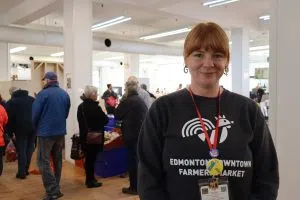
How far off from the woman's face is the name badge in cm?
33

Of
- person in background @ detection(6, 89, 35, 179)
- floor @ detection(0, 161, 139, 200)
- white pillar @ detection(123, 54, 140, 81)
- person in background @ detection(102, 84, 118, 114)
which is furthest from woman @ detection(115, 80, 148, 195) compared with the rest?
white pillar @ detection(123, 54, 140, 81)

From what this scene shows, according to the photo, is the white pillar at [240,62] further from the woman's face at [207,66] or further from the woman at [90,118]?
the woman's face at [207,66]

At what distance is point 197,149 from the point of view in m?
1.14

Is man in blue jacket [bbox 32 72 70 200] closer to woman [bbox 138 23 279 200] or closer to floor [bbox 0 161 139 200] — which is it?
floor [bbox 0 161 139 200]

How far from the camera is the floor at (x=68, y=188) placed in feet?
13.7

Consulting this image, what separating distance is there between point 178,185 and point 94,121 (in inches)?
129

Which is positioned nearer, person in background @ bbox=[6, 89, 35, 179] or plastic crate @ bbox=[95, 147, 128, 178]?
person in background @ bbox=[6, 89, 35, 179]

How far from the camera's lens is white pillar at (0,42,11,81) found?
32.7ft

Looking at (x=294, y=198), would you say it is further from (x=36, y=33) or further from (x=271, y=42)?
(x=36, y=33)

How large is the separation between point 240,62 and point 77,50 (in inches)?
200

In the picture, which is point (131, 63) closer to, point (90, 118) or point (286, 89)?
point (90, 118)

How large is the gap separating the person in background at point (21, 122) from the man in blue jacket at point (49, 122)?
112cm

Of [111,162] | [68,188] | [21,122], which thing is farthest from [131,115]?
[21,122]

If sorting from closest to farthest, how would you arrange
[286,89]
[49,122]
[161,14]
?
1. [286,89]
2. [49,122]
3. [161,14]
